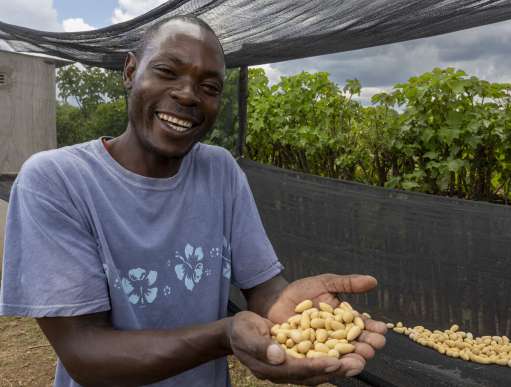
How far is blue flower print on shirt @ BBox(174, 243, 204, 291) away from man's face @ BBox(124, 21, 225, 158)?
0.74 ft

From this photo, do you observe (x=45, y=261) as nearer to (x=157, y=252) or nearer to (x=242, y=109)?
(x=157, y=252)

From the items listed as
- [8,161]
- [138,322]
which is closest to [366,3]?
[138,322]

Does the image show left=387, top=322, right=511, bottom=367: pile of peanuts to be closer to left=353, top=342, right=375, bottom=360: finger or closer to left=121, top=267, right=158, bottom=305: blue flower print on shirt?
left=353, top=342, right=375, bottom=360: finger

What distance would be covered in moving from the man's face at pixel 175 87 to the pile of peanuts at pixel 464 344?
1725 mm

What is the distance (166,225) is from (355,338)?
19.1 inches

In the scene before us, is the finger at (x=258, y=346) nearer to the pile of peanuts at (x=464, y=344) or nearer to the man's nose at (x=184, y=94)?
the man's nose at (x=184, y=94)

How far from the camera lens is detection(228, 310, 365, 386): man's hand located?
970 millimetres

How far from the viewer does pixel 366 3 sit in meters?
2.12

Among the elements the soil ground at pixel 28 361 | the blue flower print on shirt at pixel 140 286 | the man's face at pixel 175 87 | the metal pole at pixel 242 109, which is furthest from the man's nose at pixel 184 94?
the metal pole at pixel 242 109

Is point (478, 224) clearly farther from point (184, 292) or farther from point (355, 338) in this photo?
point (184, 292)

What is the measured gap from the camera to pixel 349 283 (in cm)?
122

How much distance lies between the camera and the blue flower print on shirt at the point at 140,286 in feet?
3.81

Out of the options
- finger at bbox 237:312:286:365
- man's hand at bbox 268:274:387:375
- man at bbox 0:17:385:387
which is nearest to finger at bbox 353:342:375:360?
man at bbox 0:17:385:387

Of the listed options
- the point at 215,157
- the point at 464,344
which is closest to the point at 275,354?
the point at 215,157
